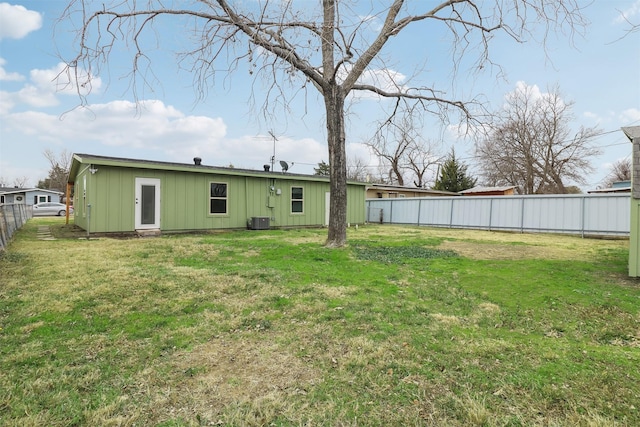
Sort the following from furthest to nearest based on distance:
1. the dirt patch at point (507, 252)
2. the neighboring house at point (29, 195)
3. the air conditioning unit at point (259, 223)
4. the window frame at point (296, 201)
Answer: the neighboring house at point (29, 195) → the window frame at point (296, 201) → the air conditioning unit at point (259, 223) → the dirt patch at point (507, 252)

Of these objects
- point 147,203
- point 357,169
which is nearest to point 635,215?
A: point 147,203

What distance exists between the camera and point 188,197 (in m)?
11.3

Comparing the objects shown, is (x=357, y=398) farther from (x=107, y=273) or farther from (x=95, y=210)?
(x=95, y=210)

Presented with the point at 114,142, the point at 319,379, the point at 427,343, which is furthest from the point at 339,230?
the point at 114,142

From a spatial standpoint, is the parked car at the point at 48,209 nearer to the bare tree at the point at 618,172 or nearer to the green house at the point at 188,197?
the green house at the point at 188,197

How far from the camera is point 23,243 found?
8102 mm

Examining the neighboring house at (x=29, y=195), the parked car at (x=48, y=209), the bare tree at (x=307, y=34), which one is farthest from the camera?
the neighboring house at (x=29, y=195)

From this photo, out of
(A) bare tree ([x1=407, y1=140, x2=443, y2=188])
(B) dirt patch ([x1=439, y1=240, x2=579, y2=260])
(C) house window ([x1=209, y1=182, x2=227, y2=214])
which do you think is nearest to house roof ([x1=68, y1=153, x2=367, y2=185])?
(C) house window ([x1=209, y1=182, x2=227, y2=214])

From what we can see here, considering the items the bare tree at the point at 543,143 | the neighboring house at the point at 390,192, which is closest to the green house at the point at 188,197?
the neighboring house at the point at 390,192

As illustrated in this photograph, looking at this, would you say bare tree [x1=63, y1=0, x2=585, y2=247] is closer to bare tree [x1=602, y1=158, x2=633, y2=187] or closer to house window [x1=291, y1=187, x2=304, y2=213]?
house window [x1=291, y1=187, x2=304, y2=213]

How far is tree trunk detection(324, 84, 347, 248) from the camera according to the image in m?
7.90

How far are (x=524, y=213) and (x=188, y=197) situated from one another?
494 inches

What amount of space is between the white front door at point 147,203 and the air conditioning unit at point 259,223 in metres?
3.18

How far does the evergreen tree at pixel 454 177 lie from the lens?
30203 millimetres
